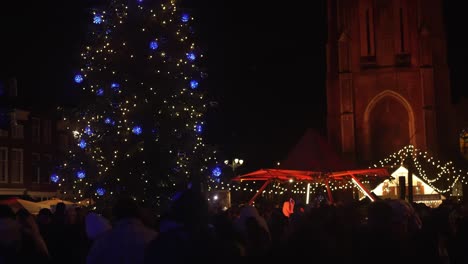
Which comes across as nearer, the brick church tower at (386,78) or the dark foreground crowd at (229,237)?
the dark foreground crowd at (229,237)

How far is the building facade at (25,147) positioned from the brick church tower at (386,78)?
20.9 meters

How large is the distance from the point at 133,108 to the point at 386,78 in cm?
3740

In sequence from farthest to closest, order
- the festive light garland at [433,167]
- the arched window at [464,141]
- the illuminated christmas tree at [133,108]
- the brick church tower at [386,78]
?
the arched window at [464,141], the brick church tower at [386,78], the festive light garland at [433,167], the illuminated christmas tree at [133,108]

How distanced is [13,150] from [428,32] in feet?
102

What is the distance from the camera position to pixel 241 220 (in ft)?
29.8

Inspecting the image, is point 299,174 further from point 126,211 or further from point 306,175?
point 126,211

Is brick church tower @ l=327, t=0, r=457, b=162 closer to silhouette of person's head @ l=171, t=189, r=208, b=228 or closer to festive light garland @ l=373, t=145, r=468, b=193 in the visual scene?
festive light garland @ l=373, t=145, r=468, b=193

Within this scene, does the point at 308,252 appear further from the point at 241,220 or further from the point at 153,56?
the point at 153,56

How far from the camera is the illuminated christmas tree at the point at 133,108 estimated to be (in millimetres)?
20219

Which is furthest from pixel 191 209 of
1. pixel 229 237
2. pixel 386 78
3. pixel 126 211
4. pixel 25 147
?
pixel 386 78

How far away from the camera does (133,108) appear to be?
20.2 m

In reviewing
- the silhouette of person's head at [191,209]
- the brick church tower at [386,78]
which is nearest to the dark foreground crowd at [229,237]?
the silhouette of person's head at [191,209]

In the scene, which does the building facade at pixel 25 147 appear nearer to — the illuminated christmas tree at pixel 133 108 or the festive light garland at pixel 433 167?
the festive light garland at pixel 433 167

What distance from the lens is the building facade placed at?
48938mm
